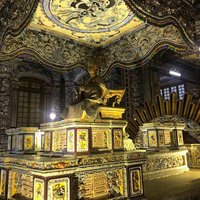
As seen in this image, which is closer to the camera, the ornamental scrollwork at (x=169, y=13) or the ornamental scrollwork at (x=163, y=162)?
the ornamental scrollwork at (x=169, y=13)

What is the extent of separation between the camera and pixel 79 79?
36.3 ft

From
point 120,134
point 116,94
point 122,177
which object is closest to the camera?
point 122,177

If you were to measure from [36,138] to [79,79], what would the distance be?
5.47m

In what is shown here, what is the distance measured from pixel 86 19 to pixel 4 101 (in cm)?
593

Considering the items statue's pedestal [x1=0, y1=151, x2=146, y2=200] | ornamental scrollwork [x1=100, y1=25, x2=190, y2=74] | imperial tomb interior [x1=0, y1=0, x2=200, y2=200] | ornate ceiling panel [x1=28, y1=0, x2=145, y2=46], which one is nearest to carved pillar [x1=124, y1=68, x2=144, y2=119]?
imperial tomb interior [x1=0, y1=0, x2=200, y2=200]

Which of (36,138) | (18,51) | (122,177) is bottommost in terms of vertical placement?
(122,177)

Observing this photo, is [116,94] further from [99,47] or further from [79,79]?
[79,79]

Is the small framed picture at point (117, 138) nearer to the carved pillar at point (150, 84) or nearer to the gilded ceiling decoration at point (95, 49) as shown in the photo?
the gilded ceiling decoration at point (95, 49)

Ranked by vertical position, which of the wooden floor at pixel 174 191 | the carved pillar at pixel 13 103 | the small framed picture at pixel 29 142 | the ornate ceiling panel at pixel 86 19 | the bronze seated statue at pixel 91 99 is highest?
the ornate ceiling panel at pixel 86 19

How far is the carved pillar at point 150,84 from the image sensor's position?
28.3 feet

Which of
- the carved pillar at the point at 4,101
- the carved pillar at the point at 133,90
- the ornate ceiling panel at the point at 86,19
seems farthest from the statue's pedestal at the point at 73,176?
the carved pillar at the point at 4,101

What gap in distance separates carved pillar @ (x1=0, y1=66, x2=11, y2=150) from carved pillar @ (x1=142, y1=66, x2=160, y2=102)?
18.5 ft

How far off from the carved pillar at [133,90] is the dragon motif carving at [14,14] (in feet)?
19.8

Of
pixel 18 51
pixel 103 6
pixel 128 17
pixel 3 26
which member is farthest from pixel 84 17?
pixel 3 26
